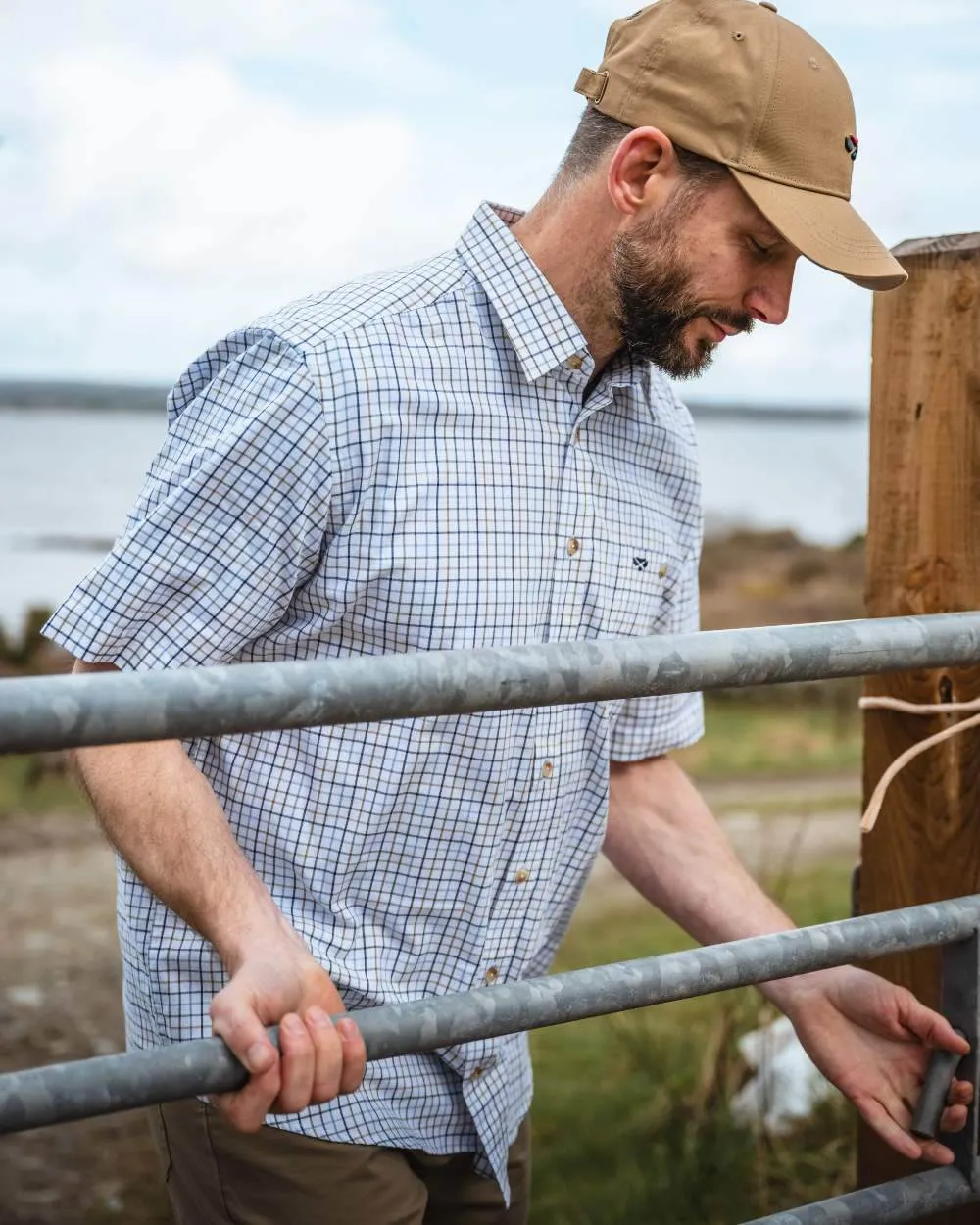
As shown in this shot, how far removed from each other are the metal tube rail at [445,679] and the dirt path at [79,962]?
92.2 inches

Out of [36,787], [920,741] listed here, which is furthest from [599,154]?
[36,787]

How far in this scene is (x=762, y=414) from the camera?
1299 cm

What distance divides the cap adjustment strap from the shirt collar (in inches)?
7.8

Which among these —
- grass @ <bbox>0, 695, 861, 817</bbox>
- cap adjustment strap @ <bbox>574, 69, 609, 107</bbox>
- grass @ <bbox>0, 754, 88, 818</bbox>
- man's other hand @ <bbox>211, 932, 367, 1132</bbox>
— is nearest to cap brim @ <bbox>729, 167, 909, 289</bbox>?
cap adjustment strap @ <bbox>574, 69, 609, 107</bbox>

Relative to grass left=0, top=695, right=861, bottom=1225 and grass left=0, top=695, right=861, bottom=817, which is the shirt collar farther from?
grass left=0, top=695, right=861, bottom=817

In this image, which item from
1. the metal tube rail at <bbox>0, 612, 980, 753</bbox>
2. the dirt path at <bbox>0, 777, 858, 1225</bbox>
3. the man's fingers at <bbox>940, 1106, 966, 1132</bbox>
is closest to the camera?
the metal tube rail at <bbox>0, 612, 980, 753</bbox>

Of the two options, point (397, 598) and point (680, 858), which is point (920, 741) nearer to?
point (680, 858)

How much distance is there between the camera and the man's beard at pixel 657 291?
1627 millimetres

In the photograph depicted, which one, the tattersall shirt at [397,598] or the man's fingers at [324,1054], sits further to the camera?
the tattersall shirt at [397,598]

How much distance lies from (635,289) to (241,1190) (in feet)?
3.65

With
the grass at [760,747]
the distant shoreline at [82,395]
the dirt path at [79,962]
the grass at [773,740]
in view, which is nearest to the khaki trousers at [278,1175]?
the dirt path at [79,962]

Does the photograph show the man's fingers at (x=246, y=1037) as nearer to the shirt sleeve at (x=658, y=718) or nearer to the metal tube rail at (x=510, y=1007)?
the metal tube rail at (x=510, y=1007)

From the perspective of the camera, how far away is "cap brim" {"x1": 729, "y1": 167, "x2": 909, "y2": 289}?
1.57 metres

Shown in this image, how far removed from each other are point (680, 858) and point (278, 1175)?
0.62 m
